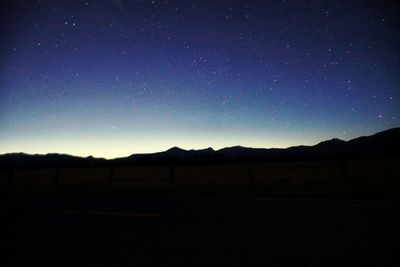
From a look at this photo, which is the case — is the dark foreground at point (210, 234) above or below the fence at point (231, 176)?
below

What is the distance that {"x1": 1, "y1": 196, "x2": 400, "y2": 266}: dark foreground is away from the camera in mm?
4949

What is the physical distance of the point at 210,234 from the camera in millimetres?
6340

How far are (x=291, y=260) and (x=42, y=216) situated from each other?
21.7 ft

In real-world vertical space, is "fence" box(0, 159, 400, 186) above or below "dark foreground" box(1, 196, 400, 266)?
above

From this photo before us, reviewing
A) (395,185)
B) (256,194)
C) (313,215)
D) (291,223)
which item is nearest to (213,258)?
(291,223)

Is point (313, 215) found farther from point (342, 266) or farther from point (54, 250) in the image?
point (54, 250)

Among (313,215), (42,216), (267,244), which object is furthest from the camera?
(42,216)

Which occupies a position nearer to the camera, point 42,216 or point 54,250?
point 54,250

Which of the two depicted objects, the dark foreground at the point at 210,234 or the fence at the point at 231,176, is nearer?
the dark foreground at the point at 210,234

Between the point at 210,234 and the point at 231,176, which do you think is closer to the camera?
the point at 210,234

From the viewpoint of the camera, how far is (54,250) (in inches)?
223

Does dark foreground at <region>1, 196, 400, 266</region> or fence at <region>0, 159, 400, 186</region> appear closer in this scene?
dark foreground at <region>1, 196, 400, 266</region>

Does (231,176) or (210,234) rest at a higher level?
(231,176)

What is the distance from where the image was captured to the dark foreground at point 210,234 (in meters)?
4.95
